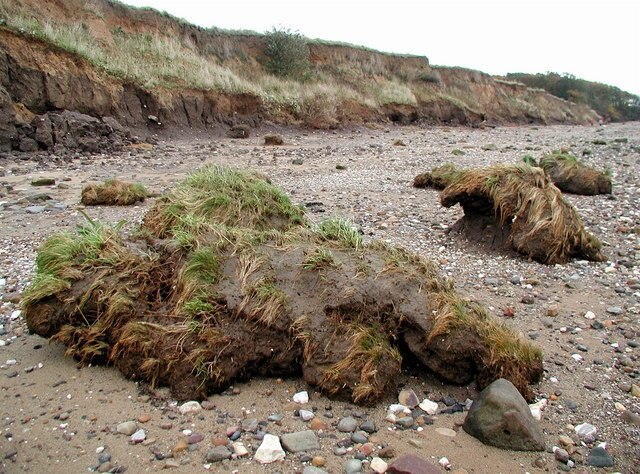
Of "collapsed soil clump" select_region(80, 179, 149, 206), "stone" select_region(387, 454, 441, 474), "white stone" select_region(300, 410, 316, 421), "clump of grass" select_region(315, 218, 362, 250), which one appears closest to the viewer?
"stone" select_region(387, 454, 441, 474)

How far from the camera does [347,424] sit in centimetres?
306

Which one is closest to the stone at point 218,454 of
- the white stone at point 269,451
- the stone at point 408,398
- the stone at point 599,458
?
the white stone at point 269,451

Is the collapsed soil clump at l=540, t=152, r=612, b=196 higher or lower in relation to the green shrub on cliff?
lower

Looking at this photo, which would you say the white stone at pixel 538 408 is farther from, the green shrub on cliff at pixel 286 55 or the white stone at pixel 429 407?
the green shrub on cliff at pixel 286 55

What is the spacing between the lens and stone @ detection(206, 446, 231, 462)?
9.11 ft

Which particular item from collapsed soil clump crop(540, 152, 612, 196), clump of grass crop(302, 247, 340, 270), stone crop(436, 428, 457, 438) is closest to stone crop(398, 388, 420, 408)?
stone crop(436, 428, 457, 438)

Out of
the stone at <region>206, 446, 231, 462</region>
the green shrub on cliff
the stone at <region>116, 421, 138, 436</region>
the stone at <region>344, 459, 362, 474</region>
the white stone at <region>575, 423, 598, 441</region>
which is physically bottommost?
the stone at <region>116, 421, 138, 436</region>

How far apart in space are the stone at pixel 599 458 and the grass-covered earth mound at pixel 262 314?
516 millimetres

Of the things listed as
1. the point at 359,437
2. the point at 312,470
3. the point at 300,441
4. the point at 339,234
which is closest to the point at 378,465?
the point at 359,437

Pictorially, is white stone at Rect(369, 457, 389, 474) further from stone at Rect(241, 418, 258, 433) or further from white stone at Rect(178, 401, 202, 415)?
white stone at Rect(178, 401, 202, 415)

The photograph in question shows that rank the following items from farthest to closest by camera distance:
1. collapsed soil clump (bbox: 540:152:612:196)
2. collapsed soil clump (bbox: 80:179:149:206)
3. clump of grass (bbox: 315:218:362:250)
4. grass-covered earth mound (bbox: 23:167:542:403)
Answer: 1. collapsed soil clump (bbox: 540:152:612:196)
2. collapsed soil clump (bbox: 80:179:149:206)
3. clump of grass (bbox: 315:218:362:250)
4. grass-covered earth mound (bbox: 23:167:542:403)

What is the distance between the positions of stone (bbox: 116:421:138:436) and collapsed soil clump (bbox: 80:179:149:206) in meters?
5.31

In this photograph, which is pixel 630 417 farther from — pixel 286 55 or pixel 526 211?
pixel 286 55

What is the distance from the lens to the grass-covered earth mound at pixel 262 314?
132 inches
